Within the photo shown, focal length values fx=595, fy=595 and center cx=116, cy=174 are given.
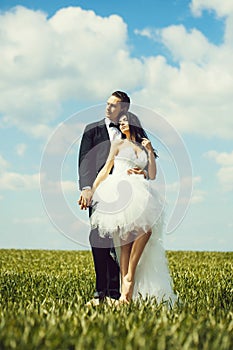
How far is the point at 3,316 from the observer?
5.33m

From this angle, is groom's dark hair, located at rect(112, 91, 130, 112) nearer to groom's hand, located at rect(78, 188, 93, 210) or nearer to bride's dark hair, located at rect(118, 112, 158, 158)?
bride's dark hair, located at rect(118, 112, 158, 158)

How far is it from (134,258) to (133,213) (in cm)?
57

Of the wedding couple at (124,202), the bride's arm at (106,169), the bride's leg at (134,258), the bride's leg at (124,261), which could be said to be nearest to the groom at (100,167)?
the wedding couple at (124,202)

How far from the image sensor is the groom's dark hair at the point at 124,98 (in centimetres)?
741

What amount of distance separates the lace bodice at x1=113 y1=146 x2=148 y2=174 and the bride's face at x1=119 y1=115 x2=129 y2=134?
0.23 meters

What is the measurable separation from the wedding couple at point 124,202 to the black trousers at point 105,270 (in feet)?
0.04

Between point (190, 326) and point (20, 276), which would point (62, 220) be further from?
point (20, 276)

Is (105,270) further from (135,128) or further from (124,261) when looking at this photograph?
(135,128)

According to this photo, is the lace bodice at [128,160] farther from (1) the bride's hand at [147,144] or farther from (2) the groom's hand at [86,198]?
(2) the groom's hand at [86,198]

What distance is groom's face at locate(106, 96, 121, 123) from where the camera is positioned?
7.38m

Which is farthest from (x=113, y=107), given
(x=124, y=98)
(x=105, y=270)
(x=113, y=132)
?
(x=105, y=270)

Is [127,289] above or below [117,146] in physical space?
below

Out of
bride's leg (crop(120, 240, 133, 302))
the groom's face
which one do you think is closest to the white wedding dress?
bride's leg (crop(120, 240, 133, 302))

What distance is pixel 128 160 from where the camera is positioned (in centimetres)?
736
